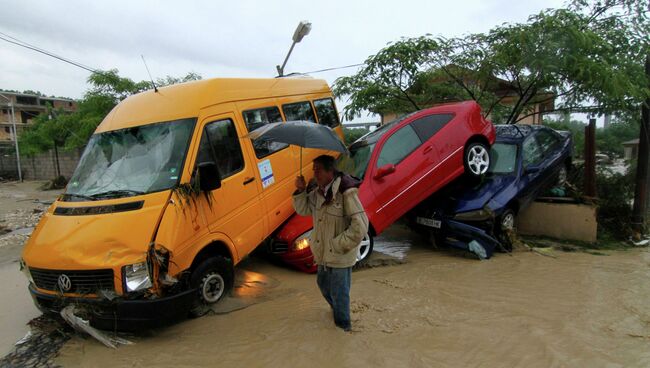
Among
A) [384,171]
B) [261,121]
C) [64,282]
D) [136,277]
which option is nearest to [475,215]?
[384,171]

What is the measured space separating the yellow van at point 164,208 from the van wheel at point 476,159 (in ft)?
9.33

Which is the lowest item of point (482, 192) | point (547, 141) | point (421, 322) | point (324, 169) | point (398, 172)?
point (421, 322)

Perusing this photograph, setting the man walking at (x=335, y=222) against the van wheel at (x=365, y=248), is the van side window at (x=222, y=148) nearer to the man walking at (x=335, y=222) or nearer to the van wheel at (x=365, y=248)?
the man walking at (x=335, y=222)

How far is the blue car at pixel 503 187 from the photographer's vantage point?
6.16 meters

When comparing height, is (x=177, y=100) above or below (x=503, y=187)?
above

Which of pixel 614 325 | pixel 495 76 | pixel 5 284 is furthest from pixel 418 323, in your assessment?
pixel 495 76

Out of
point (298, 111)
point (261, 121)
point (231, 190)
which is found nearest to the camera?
point (231, 190)

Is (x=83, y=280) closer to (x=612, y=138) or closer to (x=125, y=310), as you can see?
(x=125, y=310)

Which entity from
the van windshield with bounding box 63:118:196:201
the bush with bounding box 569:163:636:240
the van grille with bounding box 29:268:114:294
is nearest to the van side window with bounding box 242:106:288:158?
the van windshield with bounding box 63:118:196:201

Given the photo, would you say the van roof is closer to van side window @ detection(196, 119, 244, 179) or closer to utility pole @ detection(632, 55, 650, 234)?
van side window @ detection(196, 119, 244, 179)

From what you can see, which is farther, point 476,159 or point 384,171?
point 476,159

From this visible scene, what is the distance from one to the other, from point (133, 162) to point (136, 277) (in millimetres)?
1402

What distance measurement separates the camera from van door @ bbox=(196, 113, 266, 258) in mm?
4570

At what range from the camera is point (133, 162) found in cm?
446
